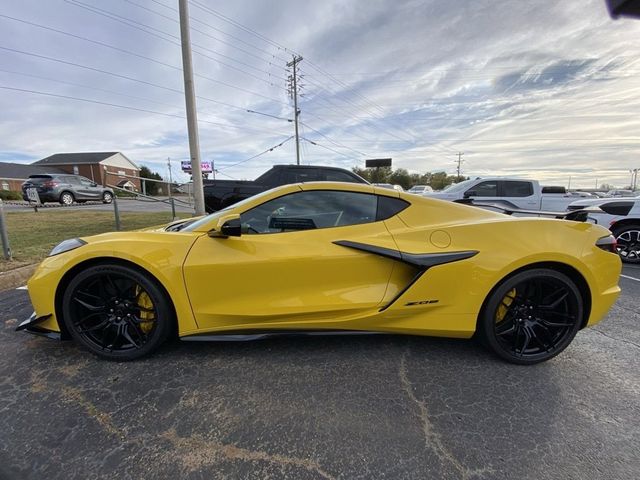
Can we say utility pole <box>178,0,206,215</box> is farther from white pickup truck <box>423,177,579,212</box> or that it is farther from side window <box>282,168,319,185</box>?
white pickup truck <box>423,177,579,212</box>

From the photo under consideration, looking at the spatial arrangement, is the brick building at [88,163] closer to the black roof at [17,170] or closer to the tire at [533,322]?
the black roof at [17,170]

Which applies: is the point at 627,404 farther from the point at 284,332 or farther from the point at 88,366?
the point at 88,366

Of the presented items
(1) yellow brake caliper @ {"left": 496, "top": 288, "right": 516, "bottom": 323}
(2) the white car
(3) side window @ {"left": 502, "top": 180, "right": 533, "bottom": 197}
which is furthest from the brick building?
(1) yellow brake caliper @ {"left": 496, "top": 288, "right": 516, "bottom": 323}

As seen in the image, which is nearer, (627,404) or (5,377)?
(627,404)

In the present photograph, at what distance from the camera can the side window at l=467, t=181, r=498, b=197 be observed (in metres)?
8.69

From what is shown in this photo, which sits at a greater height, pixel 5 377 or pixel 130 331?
pixel 130 331

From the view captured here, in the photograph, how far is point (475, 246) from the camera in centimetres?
231

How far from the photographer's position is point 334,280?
2301mm

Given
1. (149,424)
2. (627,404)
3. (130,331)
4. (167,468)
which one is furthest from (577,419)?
(130,331)

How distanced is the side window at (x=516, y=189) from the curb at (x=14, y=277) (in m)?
10.1

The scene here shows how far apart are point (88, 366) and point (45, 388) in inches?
10.5

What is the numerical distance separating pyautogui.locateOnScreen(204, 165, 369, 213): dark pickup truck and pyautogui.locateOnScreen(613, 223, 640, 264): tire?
505 centimetres

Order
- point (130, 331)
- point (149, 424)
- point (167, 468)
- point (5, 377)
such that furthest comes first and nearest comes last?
point (130, 331)
point (5, 377)
point (149, 424)
point (167, 468)

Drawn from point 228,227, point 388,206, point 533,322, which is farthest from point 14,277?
point 533,322
